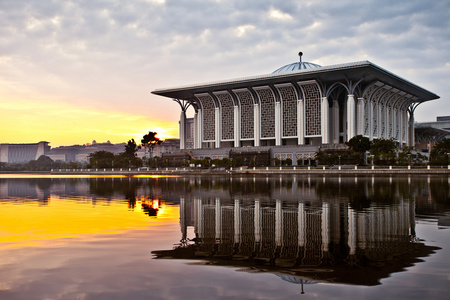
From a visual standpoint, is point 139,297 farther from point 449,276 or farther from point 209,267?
point 449,276

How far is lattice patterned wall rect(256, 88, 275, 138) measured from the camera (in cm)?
9164

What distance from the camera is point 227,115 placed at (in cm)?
9856

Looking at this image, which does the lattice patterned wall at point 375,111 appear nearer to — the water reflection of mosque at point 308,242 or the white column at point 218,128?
the white column at point 218,128

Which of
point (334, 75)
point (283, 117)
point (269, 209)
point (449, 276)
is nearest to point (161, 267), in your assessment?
point (449, 276)

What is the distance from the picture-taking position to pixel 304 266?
7.72m

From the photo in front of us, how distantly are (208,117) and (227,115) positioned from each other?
5.75m

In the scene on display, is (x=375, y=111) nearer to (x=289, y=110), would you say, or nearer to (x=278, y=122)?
(x=289, y=110)

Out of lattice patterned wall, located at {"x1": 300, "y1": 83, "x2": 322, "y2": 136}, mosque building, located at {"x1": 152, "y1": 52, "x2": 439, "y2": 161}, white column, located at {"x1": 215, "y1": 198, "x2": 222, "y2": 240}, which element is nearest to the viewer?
white column, located at {"x1": 215, "y1": 198, "x2": 222, "y2": 240}

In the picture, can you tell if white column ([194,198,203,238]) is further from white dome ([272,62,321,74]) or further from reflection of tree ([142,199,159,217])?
white dome ([272,62,321,74])

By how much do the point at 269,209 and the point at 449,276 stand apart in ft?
33.7

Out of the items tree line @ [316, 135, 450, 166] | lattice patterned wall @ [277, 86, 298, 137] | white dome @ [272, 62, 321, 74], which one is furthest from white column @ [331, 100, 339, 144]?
white dome @ [272, 62, 321, 74]

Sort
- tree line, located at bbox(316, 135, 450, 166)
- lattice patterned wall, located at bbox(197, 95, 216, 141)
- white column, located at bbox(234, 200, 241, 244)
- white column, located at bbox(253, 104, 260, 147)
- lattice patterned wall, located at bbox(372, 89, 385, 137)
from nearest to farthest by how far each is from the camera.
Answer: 1. white column, located at bbox(234, 200, 241, 244)
2. tree line, located at bbox(316, 135, 450, 166)
3. lattice patterned wall, located at bbox(372, 89, 385, 137)
4. white column, located at bbox(253, 104, 260, 147)
5. lattice patterned wall, located at bbox(197, 95, 216, 141)

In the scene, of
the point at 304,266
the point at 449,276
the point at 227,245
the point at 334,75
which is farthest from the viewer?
the point at 334,75

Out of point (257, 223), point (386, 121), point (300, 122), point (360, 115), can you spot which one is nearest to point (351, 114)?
point (360, 115)
